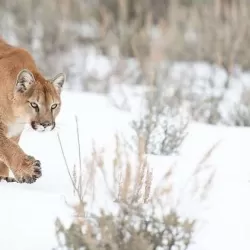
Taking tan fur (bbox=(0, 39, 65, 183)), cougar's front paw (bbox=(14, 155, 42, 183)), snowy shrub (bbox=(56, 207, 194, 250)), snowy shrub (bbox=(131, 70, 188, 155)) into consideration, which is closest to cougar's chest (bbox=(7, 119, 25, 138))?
tan fur (bbox=(0, 39, 65, 183))

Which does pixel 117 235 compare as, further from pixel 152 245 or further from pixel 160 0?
pixel 160 0

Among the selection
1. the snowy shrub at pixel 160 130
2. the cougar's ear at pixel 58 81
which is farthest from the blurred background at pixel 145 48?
the cougar's ear at pixel 58 81

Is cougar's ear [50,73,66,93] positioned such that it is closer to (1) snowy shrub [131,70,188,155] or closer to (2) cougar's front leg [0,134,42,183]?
(2) cougar's front leg [0,134,42,183]

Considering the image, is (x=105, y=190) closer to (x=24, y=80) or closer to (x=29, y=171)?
(x=29, y=171)

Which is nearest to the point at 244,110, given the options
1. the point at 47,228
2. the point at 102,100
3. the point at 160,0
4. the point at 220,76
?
the point at 102,100

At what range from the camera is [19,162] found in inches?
210

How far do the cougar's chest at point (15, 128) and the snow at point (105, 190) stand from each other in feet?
1.00

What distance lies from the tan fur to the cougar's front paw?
0.14 ft

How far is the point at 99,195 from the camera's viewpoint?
204 inches

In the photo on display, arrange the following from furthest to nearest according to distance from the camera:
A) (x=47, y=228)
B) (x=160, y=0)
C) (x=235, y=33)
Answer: (x=160, y=0), (x=235, y=33), (x=47, y=228)

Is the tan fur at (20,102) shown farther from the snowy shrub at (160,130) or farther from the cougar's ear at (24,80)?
the snowy shrub at (160,130)

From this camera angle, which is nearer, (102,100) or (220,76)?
(102,100)

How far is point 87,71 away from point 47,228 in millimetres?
6756

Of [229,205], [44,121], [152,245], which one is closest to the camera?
[152,245]
